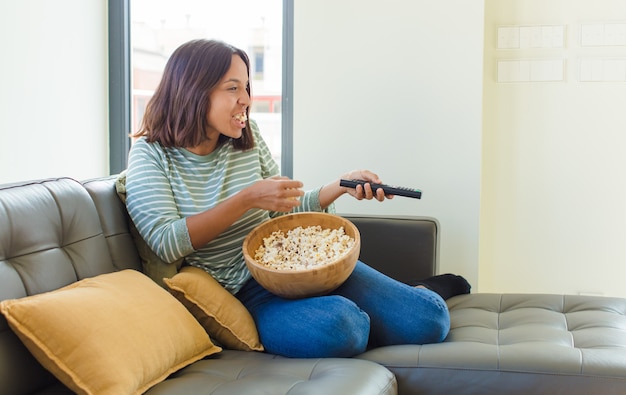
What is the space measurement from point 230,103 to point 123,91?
45.0 inches

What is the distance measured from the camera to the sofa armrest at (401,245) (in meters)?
2.43

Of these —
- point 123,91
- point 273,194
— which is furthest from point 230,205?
point 123,91

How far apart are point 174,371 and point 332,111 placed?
4.91 ft

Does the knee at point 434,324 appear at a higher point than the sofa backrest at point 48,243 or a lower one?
lower

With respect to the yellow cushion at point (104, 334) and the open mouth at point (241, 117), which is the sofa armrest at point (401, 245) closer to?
the open mouth at point (241, 117)

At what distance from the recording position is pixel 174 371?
1663 mm

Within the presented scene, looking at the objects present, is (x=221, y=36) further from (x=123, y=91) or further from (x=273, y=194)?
(x=273, y=194)

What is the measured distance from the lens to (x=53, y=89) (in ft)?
9.07

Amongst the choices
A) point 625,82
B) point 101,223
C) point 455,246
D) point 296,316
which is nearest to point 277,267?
point 296,316

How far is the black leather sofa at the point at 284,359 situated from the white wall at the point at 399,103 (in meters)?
0.82

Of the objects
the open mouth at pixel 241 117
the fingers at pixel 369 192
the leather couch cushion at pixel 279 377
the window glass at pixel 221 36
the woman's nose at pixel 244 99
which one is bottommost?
the leather couch cushion at pixel 279 377

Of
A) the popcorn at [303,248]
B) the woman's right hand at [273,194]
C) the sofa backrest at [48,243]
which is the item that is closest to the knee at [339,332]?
the popcorn at [303,248]

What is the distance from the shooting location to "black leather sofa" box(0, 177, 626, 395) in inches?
61.7

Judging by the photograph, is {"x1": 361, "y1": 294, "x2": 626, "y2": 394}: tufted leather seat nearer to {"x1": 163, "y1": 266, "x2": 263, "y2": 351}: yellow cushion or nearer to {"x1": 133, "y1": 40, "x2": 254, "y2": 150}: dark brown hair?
{"x1": 163, "y1": 266, "x2": 263, "y2": 351}: yellow cushion
